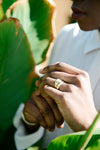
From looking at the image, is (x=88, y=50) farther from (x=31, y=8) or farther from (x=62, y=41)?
(x=31, y=8)

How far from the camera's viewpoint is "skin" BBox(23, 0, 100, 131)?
1.95 feet

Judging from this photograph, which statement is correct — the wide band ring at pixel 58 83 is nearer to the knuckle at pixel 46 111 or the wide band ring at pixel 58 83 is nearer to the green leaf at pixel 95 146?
the knuckle at pixel 46 111

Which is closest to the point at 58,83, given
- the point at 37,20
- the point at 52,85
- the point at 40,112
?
the point at 52,85

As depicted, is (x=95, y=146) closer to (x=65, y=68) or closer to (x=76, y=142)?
(x=76, y=142)

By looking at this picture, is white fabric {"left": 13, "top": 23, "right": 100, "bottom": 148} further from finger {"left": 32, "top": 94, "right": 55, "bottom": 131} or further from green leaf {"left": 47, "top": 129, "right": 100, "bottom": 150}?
green leaf {"left": 47, "top": 129, "right": 100, "bottom": 150}

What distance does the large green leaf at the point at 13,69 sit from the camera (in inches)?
31.6

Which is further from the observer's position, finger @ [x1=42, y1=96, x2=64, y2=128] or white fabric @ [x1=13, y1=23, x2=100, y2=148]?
white fabric @ [x1=13, y1=23, x2=100, y2=148]

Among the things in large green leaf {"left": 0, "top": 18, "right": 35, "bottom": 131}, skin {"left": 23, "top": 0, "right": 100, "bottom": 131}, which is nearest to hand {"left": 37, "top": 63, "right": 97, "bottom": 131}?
skin {"left": 23, "top": 0, "right": 100, "bottom": 131}

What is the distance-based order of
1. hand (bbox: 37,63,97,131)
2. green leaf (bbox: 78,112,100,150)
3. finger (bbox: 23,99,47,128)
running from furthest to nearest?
finger (bbox: 23,99,47,128) → hand (bbox: 37,63,97,131) → green leaf (bbox: 78,112,100,150)

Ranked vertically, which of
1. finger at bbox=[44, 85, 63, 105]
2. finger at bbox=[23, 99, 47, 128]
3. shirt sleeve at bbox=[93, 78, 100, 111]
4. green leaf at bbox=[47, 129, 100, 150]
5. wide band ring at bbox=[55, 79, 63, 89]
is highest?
wide band ring at bbox=[55, 79, 63, 89]

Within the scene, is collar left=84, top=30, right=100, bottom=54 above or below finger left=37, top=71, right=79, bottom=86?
below

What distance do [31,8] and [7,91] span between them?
0.95 ft

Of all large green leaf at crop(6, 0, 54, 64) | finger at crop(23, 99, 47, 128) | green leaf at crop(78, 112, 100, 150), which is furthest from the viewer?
large green leaf at crop(6, 0, 54, 64)

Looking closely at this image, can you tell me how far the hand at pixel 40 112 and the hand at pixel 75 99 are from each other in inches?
2.5
